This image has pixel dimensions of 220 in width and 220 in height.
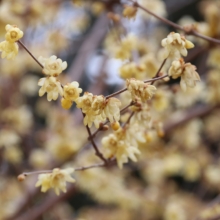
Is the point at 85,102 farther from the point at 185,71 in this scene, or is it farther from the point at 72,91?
the point at 185,71

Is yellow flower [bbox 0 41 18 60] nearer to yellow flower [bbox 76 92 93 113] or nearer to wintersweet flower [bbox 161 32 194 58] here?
yellow flower [bbox 76 92 93 113]

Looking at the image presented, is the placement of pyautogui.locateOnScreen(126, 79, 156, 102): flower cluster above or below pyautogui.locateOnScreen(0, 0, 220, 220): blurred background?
below

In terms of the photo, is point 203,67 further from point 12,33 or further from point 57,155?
point 12,33

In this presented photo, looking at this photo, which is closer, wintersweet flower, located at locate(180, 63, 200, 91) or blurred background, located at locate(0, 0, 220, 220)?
wintersweet flower, located at locate(180, 63, 200, 91)

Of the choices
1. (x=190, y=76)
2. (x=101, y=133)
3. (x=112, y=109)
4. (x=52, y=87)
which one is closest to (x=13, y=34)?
(x=52, y=87)

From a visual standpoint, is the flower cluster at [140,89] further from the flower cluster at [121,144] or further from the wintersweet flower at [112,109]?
the flower cluster at [121,144]

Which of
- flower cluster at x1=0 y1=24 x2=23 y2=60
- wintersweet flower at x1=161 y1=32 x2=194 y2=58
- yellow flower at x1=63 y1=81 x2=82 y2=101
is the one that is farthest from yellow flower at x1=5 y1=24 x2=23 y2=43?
wintersweet flower at x1=161 y1=32 x2=194 y2=58

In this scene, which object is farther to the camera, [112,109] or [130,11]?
[130,11]
